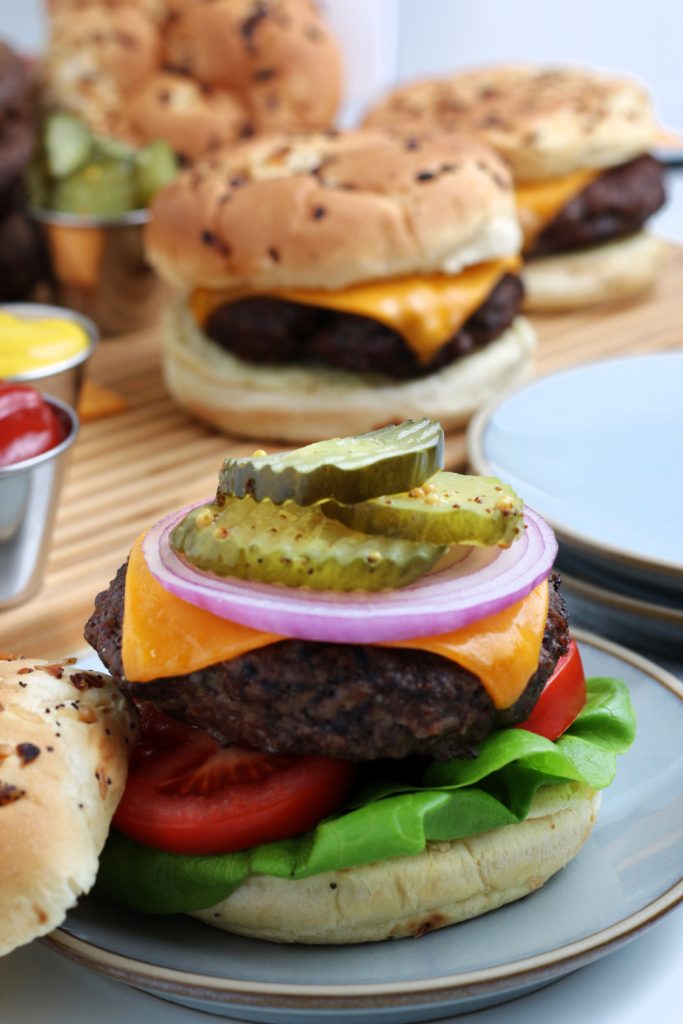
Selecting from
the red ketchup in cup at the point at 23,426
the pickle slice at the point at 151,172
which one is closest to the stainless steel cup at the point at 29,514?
the red ketchup in cup at the point at 23,426

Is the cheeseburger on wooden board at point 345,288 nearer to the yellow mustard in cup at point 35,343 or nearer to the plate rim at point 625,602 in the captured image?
the yellow mustard in cup at point 35,343

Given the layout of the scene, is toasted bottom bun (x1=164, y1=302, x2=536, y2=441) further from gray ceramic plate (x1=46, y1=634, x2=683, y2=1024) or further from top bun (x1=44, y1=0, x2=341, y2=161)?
gray ceramic plate (x1=46, y1=634, x2=683, y2=1024)

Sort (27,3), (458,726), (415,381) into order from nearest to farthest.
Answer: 1. (458,726)
2. (415,381)
3. (27,3)

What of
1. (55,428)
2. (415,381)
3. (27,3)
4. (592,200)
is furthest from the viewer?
(27,3)

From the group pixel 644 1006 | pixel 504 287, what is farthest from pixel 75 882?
pixel 504 287

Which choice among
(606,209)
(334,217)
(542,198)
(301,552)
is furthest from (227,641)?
(606,209)

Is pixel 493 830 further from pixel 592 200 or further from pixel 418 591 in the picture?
pixel 592 200
